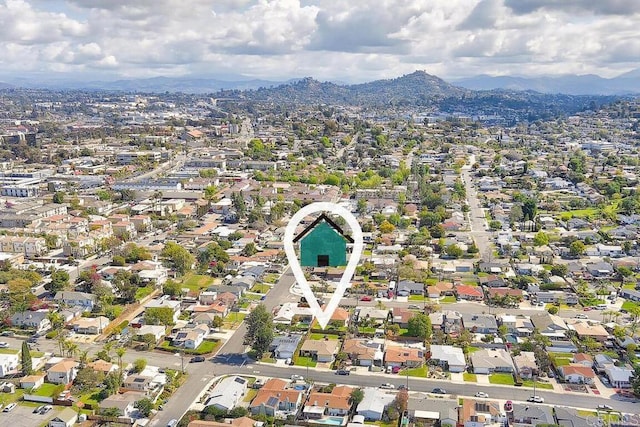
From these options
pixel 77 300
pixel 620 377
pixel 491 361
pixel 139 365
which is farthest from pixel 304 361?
pixel 77 300

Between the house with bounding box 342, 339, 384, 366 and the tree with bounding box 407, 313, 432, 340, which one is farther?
the tree with bounding box 407, 313, 432, 340

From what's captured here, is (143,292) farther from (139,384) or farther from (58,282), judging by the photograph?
(139,384)

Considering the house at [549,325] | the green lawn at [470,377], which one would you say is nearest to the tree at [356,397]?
the green lawn at [470,377]

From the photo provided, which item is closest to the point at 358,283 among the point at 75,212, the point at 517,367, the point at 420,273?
the point at 420,273

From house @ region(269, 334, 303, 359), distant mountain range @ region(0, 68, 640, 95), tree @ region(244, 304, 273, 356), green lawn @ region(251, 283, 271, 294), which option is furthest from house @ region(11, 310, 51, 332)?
distant mountain range @ region(0, 68, 640, 95)

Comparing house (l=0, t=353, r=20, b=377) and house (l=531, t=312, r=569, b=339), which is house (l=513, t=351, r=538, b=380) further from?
house (l=0, t=353, r=20, b=377)

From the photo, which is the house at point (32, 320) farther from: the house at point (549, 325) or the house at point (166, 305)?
the house at point (549, 325)

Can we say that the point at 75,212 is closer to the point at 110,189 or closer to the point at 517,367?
the point at 110,189
